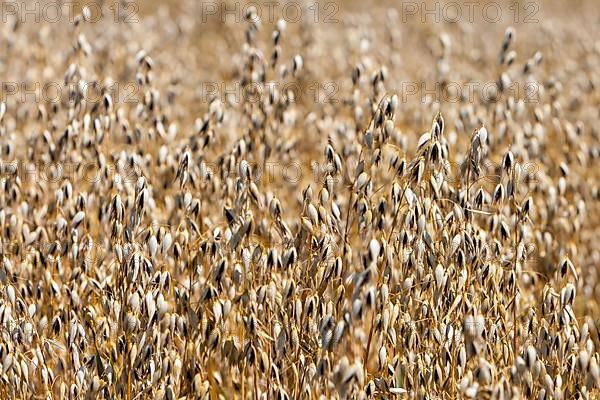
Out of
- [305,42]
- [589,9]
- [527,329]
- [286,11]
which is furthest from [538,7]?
[527,329]

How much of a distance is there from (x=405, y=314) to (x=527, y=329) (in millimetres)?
474

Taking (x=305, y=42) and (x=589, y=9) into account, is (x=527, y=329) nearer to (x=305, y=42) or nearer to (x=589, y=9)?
(x=305, y=42)

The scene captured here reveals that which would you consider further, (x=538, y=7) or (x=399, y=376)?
(x=538, y=7)

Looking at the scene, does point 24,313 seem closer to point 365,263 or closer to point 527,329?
point 365,263

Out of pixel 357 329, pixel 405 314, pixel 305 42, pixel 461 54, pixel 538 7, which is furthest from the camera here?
pixel 538 7

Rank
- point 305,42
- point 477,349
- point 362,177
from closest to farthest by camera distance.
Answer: point 477,349 < point 362,177 < point 305,42

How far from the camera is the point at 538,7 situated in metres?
10.7

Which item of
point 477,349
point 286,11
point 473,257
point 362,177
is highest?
point 286,11

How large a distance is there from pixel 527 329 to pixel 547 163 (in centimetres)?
223

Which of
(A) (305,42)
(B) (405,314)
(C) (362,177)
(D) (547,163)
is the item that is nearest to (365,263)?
(C) (362,177)

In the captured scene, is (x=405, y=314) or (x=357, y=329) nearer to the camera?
(x=357, y=329)

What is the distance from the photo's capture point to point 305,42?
5625mm

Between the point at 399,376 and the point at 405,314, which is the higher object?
the point at 405,314

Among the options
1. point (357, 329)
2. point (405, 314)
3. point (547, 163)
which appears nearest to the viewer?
point (357, 329)
